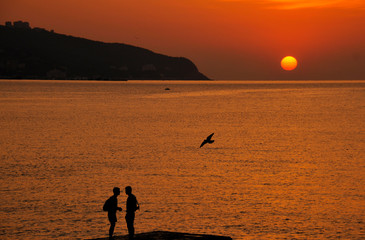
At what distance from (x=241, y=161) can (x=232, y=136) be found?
25682 mm

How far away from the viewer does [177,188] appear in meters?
37.7

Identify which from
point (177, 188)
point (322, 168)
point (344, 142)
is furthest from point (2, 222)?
point (344, 142)

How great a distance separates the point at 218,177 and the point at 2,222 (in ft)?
59.5

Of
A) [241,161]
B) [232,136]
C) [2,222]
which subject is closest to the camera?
[2,222]

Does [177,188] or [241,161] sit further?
[241,161]

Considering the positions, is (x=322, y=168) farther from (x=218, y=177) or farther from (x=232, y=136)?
(x=232, y=136)

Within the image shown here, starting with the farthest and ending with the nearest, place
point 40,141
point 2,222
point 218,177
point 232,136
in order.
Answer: point 232,136, point 40,141, point 218,177, point 2,222

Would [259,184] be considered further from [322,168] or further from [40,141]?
[40,141]

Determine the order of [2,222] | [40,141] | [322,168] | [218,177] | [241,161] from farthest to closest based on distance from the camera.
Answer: [40,141], [241,161], [322,168], [218,177], [2,222]

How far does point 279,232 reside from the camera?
2759cm

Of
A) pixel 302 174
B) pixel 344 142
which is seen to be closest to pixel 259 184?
pixel 302 174

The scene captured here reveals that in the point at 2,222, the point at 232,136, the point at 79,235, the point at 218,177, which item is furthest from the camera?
the point at 232,136

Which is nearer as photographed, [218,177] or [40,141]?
[218,177]

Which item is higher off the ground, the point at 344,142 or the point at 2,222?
the point at 344,142
